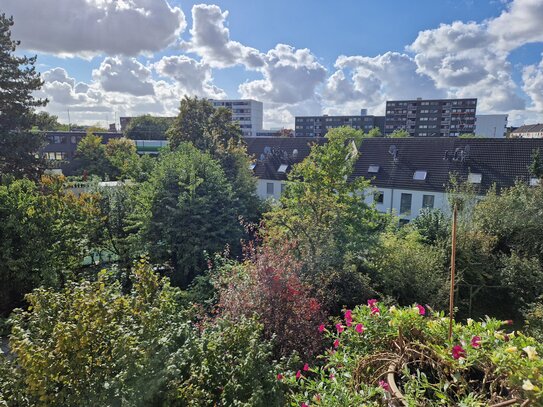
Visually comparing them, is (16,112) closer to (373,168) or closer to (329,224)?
(329,224)

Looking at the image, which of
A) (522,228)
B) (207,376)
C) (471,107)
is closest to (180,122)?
(522,228)

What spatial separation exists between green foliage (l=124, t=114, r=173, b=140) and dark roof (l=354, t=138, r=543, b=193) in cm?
4879

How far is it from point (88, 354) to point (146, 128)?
71524mm

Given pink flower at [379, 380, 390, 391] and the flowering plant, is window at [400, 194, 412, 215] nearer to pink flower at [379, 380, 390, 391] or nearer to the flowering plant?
the flowering plant

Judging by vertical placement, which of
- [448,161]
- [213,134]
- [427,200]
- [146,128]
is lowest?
[427,200]

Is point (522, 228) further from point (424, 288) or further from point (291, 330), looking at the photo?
point (291, 330)

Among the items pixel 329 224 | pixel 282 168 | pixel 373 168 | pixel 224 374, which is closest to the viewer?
pixel 224 374

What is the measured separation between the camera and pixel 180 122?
26.5m

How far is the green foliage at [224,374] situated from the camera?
3.24 meters

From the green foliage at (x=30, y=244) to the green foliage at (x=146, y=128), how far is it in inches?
2343

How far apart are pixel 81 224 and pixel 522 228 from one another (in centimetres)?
1438

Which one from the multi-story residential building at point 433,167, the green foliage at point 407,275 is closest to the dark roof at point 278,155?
the multi-story residential building at point 433,167

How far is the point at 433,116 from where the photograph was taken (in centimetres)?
8950

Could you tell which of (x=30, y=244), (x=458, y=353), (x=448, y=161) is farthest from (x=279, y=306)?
(x=448, y=161)
